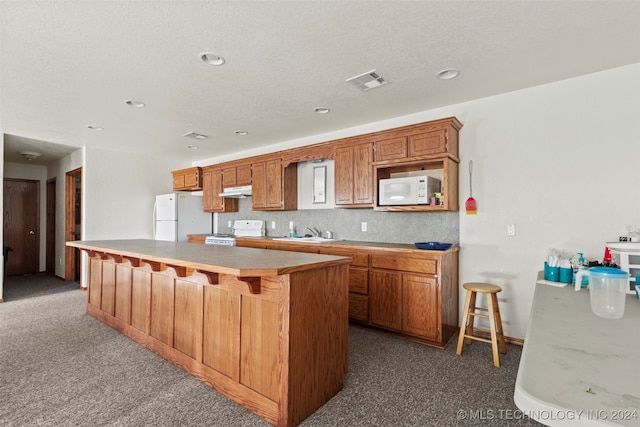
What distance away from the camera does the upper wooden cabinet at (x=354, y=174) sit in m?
3.74

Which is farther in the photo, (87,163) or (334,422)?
(87,163)

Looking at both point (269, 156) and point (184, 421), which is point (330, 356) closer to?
point (184, 421)

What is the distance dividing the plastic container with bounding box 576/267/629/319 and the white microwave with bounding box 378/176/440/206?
2.07 metres

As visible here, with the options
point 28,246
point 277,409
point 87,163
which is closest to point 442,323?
point 277,409

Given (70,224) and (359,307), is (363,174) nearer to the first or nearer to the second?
(359,307)

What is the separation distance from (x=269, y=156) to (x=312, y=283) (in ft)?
10.7

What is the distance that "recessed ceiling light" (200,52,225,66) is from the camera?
2412 mm

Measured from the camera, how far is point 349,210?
169 inches

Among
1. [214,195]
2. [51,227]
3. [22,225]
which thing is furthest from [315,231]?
[22,225]

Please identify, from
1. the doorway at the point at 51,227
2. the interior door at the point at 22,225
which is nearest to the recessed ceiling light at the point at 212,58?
Result: the doorway at the point at 51,227

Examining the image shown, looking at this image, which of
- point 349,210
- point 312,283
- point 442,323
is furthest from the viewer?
point 349,210

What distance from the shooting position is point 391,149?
3523 mm

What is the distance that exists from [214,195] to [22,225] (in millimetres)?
4653

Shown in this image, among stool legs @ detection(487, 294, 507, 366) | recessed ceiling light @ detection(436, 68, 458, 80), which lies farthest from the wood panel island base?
recessed ceiling light @ detection(436, 68, 458, 80)
